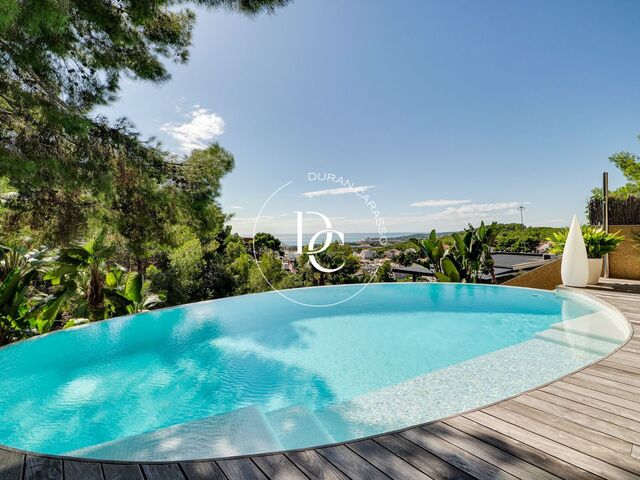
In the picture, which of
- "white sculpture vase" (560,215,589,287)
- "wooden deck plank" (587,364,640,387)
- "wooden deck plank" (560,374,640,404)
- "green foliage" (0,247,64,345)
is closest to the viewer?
"wooden deck plank" (560,374,640,404)

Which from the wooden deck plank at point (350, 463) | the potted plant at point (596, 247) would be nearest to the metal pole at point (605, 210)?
the potted plant at point (596, 247)

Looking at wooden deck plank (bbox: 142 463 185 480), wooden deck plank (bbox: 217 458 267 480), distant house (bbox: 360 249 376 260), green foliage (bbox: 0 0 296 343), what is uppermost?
green foliage (bbox: 0 0 296 343)

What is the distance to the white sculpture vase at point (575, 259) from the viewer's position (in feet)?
19.7

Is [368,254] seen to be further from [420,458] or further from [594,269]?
[420,458]

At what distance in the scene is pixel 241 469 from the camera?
1.50 metres

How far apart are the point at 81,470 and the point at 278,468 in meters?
0.91

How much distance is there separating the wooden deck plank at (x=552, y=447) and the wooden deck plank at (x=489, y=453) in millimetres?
172

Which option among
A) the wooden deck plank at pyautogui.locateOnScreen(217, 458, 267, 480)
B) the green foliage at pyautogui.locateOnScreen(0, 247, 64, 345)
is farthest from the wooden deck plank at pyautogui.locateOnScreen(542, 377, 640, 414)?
the green foliage at pyautogui.locateOnScreen(0, 247, 64, 345)

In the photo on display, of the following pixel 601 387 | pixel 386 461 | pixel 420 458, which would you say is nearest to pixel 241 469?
pixel 386 461

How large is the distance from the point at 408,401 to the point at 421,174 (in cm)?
1552

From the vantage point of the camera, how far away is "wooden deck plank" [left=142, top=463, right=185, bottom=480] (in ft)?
4.77

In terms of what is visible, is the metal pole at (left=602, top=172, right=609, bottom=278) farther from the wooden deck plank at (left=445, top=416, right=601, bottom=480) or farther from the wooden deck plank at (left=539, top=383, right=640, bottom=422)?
the wooden deck plank at (left=445, top=416, right=601, bottom=480)

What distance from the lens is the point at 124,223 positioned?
228 inches

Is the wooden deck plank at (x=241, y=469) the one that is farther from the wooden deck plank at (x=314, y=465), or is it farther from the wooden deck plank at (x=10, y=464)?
the wooden deck plank at (x=10, y=464)
